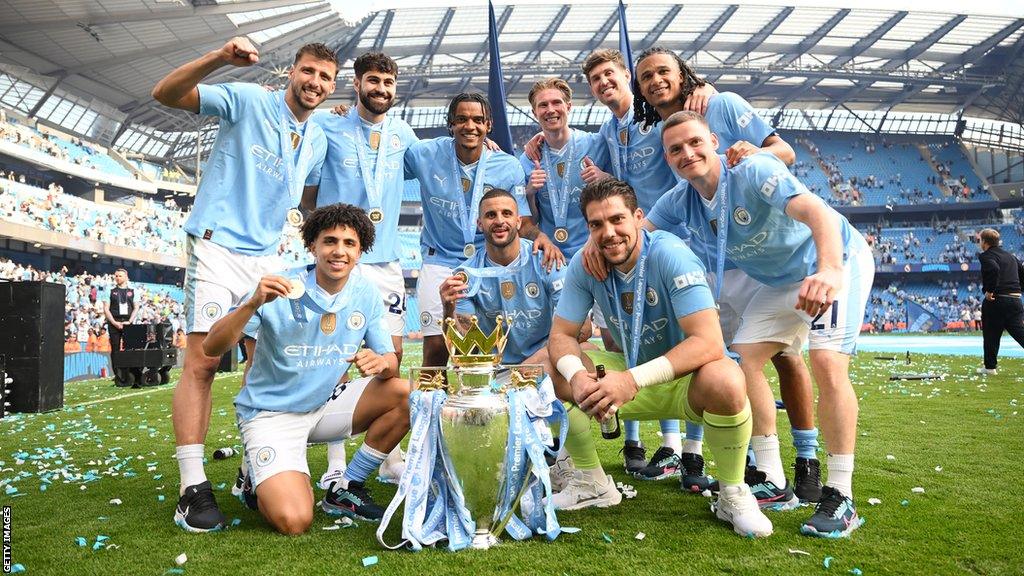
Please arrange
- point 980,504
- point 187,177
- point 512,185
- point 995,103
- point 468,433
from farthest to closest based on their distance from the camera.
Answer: point 187,177
point 995,103
point 512,185
point 980,504
point 468,433

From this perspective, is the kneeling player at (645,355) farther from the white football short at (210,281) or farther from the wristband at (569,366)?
the white football short at (210,281)

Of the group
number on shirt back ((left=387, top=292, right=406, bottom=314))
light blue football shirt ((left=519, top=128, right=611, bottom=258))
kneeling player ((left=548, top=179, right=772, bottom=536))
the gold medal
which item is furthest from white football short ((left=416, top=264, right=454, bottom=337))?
kneeling player ((left=548, top=179, right=772, bottom=536))

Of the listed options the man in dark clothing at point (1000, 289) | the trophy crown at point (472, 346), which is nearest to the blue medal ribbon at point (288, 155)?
the trophy crown at point (472, 346)

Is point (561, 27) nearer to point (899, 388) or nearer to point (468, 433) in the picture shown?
point (899, 388)

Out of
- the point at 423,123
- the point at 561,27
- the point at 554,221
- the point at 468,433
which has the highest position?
the point at 561,27

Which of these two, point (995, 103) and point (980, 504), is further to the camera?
point (995, 103)

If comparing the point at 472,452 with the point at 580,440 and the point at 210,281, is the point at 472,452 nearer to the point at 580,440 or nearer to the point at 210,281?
the point at 580,440

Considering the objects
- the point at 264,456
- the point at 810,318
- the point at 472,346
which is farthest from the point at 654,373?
the point at 264,456

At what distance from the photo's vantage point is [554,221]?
5.25 m

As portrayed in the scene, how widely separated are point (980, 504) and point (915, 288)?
44152 millimetres

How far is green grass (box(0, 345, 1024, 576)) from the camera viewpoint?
268 cm

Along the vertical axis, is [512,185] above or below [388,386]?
above

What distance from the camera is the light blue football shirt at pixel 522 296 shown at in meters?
4.40

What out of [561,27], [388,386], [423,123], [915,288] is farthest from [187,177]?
[388,386]
